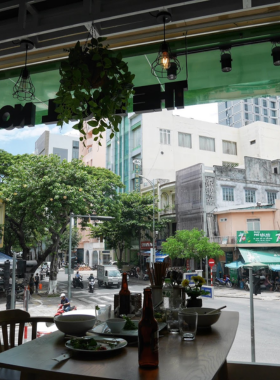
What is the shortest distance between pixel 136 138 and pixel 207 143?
12.6 ft

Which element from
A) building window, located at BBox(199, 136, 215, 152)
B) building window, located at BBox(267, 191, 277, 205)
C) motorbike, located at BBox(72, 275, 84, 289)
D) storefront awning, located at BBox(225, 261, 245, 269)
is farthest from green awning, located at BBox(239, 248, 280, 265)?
building window, located at BBox(199, 136, 215, 152)

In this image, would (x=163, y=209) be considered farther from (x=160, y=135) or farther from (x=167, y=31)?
(x=167, y=31)

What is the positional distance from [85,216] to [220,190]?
7.03m

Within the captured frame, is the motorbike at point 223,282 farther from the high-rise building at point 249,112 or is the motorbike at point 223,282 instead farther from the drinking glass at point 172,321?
the high-rise building at point 249,112

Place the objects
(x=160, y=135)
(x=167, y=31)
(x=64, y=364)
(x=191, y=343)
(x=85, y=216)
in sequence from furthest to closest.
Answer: (x=160, y=135) < (x=85, y=216) < (x=167, y=31) < (x=191, y=343) < (x=64, y=364)

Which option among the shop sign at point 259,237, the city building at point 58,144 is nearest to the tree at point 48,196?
the shop sign at point 259,237

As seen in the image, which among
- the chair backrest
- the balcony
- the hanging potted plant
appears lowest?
the chair backrest

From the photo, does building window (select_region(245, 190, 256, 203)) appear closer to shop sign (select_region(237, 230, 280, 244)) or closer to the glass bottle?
shop sign (select_region(237, 230, 280, 244))

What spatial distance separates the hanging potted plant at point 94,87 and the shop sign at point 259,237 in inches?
493

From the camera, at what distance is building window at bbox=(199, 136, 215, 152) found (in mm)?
19516

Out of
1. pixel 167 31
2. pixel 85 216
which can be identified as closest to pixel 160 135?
pixel 85 216

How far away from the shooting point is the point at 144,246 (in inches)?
656

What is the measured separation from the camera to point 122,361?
92cm

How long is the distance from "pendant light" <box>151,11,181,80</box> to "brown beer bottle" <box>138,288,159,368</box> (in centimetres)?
142
